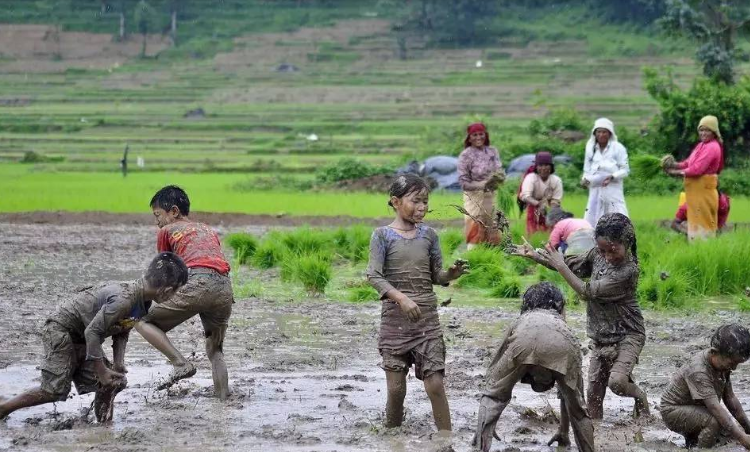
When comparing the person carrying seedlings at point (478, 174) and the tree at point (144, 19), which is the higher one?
the tree at point (144, 19)

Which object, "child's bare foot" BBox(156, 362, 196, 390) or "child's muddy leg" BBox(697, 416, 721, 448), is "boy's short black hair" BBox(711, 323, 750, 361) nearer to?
"child's muddy leg" BBox(697, 416, 721, 448)

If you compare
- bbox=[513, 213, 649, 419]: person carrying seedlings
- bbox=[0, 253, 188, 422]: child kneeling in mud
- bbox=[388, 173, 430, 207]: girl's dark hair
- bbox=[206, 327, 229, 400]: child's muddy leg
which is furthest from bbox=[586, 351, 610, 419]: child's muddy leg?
bbox=[0, 253, 188, 422]: child kneeling in mud

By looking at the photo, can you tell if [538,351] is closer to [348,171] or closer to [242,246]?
[242,246]

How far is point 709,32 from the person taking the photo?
2552 centimetres

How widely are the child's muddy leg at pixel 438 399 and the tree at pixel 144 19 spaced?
170 feet

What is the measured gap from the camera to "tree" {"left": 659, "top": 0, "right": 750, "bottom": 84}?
81.9 ft

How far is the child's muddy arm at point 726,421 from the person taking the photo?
231 inches

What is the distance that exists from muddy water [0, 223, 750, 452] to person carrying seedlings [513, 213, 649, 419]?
0.23 metres

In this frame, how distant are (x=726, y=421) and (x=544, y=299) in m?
1.08

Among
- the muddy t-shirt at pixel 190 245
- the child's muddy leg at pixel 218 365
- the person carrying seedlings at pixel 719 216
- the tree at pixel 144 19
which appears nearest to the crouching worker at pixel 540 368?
the child's muddy leg at pixel 218 365

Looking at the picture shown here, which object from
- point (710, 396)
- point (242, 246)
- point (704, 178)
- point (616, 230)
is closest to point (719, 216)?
point (704, 178)

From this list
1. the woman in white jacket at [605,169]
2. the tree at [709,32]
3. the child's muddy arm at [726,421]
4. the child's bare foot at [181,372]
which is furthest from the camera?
the tree at [709,32]

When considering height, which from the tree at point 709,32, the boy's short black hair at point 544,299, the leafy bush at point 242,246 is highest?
the tree at point 709,32

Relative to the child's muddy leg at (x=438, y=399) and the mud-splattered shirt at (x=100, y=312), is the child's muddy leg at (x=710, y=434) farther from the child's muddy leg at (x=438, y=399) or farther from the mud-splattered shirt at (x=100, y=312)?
the mud-splattered shirt at (x=100, y=312)
